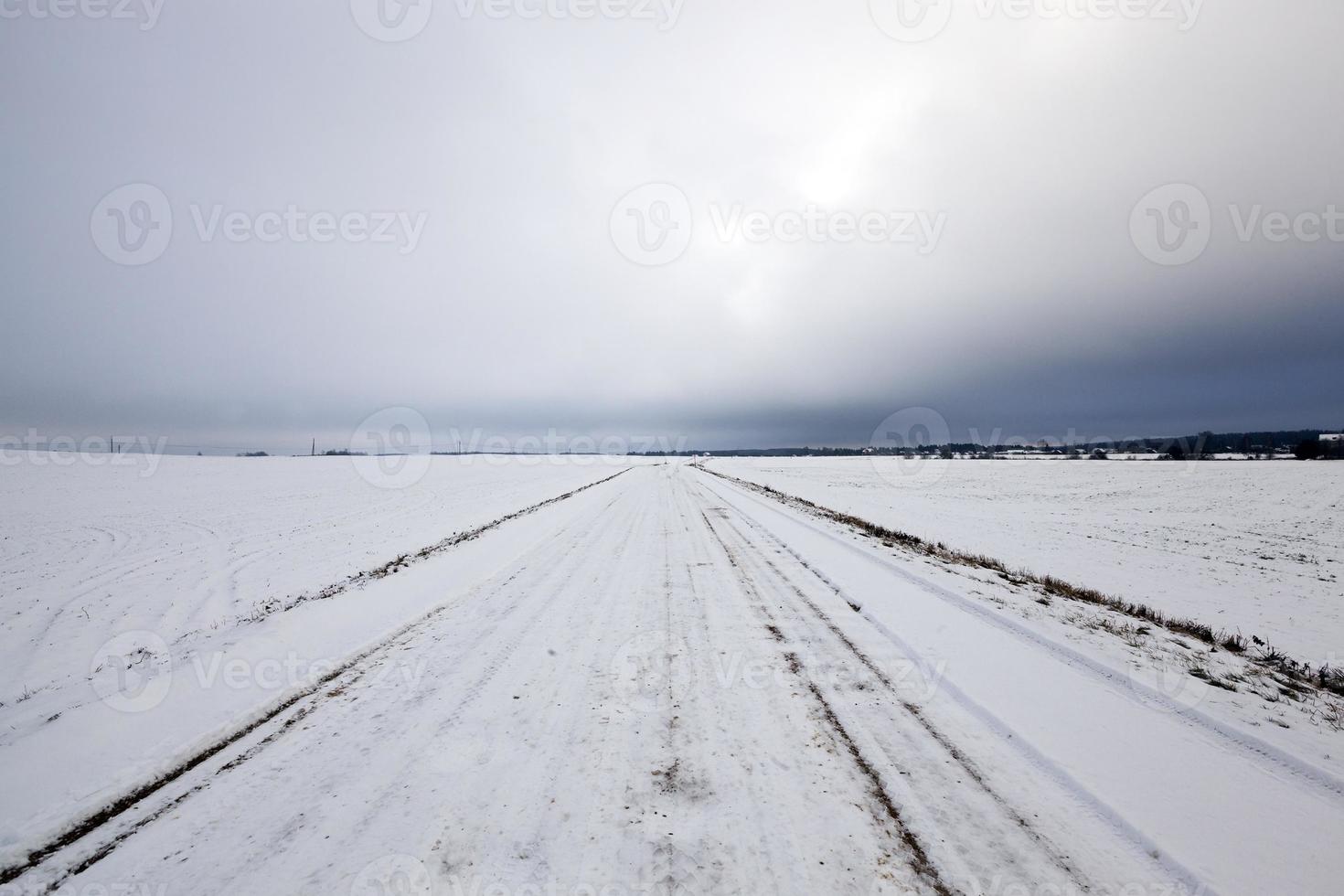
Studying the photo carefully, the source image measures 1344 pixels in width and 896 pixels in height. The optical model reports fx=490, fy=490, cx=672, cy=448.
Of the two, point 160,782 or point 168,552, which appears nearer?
point 160,782

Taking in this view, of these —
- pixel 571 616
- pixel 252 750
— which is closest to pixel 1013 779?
pixel 571 616

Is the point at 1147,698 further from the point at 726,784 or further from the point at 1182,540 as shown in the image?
the point at 1182,540

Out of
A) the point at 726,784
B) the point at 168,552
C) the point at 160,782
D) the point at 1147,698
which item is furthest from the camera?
the point at 168,552

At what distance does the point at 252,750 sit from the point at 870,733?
508 cm

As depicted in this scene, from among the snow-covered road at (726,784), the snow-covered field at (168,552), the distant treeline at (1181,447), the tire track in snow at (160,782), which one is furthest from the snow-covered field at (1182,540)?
the distant treeline at (1181,447)

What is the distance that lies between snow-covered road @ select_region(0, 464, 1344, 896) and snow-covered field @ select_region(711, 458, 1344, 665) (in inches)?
240

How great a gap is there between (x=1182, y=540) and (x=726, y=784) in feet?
75.0

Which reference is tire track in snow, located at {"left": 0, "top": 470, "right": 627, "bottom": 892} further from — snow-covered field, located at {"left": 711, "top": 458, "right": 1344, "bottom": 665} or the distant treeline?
the distant treeline

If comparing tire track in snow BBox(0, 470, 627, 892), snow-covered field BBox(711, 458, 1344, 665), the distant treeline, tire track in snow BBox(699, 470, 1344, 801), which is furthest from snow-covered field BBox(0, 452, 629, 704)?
the distant treeline

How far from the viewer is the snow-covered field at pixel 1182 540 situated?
9.60m

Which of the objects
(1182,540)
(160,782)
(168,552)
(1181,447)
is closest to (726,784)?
(160,782)

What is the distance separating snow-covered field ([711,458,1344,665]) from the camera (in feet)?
31.5

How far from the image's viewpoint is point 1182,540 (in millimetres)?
17609

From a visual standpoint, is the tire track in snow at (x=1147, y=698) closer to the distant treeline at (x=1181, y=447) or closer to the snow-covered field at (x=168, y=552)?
the snow-covered field at (x=168, y=552)
